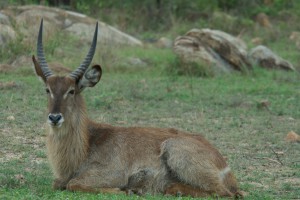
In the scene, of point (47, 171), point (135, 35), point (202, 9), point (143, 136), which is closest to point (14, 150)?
point (47, 171)

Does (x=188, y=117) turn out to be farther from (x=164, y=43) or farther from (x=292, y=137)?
(x=164, y=43)

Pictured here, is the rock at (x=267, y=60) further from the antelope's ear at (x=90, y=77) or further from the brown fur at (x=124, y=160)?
the antelope's ear at (x=90, y=77)

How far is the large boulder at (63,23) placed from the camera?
16.8 metres

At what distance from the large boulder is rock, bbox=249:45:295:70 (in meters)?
3.33

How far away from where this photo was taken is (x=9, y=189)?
23.4ft

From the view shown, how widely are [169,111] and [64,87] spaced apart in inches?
191

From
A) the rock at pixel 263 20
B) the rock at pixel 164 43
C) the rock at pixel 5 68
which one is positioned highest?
the rock at pixel 5 68

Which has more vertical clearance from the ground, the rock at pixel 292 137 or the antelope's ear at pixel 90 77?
the antelope's ear at pixel 90 77

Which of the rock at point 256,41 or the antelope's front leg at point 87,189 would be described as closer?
the antelope's front leg at point 87,189

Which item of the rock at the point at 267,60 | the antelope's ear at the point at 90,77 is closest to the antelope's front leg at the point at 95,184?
the antelope's ear at the point at 90,77

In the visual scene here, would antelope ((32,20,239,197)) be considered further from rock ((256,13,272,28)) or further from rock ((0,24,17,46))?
rock ((256,13,272,28))

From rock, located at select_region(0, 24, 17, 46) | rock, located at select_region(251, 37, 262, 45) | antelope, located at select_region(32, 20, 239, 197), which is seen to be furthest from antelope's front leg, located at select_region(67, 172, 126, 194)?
rock, located at select_region(251, 37, 262, 45)

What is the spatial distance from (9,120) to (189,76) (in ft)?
19.7

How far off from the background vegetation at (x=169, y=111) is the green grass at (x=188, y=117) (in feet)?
0.04
